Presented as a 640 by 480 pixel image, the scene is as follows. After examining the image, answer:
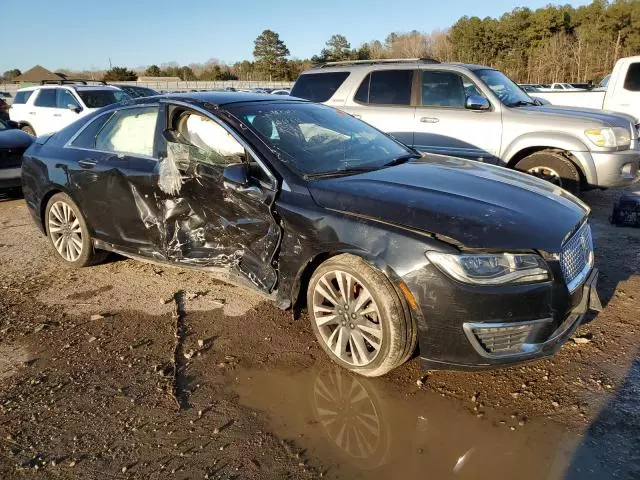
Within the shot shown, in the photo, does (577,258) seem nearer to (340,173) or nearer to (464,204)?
(464,204)

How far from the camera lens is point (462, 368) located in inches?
110

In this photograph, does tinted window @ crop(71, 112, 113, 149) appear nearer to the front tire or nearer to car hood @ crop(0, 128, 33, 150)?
the front tire

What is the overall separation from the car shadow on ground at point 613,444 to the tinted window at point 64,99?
519 inches

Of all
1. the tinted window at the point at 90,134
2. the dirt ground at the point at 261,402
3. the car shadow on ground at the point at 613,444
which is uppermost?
the tinted window at the point at 90,134

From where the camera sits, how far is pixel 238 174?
3412mm

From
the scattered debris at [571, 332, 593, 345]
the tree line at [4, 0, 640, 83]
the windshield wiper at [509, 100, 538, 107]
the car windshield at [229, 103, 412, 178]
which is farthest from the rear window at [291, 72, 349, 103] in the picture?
the tree line at [4, 0, 640, 83]

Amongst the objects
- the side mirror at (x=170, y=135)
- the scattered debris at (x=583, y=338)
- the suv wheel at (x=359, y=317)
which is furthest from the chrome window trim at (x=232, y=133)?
the scattered debris at (x=583, y=338)

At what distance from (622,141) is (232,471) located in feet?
20.2

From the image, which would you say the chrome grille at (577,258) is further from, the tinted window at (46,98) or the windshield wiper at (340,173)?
the tinted window at (46,98)

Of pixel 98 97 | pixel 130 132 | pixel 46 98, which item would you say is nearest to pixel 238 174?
pixel 130 132

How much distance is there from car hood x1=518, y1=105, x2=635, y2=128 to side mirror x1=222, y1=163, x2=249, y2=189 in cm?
466

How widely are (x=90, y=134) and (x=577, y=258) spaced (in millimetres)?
4258

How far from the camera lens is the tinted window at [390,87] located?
7.48 m

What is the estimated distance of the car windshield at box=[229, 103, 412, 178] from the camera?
3.62 metres
